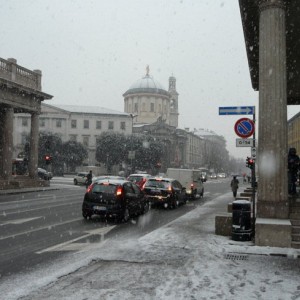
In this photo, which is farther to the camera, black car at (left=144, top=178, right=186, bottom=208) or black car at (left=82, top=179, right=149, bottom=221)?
black car at (left=144, top=178, right=186, bottom=208)

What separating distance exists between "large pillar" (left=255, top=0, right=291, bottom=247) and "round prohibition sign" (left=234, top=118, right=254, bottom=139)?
1034 millimetres

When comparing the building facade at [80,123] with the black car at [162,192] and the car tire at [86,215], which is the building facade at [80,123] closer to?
the black car at [162,192]

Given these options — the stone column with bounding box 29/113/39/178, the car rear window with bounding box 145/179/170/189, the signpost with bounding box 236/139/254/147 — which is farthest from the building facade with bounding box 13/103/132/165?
the signpost with bounding box 236/139/254/147

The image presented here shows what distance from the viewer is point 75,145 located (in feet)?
269

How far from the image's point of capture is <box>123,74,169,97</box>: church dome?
394 ft

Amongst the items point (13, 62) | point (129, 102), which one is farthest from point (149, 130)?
point (13, 62)

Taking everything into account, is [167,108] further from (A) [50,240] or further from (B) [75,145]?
(A) [50,240]

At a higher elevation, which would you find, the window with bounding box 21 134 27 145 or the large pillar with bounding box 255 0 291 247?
the window with bounding box 21 134 27 145

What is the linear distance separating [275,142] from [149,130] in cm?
9954

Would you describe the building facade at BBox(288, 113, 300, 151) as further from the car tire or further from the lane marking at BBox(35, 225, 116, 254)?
the lane marking at BBox(35, 225, 116, 254)

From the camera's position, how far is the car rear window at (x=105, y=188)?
1542cm

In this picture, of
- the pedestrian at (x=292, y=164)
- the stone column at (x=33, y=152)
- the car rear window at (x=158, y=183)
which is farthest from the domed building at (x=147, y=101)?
the pedestrian at (x=292, y=164)

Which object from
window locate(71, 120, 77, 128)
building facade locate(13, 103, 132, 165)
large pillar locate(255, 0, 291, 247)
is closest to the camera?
large pillar locate(255, 0, 291, 247)

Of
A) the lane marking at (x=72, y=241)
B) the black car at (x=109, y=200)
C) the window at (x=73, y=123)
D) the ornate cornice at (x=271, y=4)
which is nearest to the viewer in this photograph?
the lane marking at (x=72, y=241)
